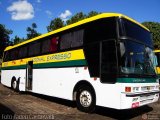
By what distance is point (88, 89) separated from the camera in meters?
9.03

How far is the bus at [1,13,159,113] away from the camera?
7660 millimetres

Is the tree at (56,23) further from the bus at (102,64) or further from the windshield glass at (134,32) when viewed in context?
the windshield glass at (134,32)

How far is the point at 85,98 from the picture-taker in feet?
30.0

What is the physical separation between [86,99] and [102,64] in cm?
170

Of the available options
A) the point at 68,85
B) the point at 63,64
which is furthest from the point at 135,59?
the point at 63,64

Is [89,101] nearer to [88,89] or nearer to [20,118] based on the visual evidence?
[88,89]

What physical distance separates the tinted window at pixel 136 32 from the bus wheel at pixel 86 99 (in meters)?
2.56

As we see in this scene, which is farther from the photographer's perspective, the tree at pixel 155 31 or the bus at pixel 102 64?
the tree at pixel 155 31

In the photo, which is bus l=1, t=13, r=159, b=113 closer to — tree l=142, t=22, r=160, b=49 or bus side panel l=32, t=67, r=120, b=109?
bus side panel l=32, t=67, r=120, b=109

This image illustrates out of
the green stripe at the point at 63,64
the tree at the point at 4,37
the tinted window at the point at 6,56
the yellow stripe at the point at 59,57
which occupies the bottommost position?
the green stripe at the point at 63,64

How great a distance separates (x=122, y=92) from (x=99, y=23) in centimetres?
281

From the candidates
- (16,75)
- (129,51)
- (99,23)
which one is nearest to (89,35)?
(99,23)

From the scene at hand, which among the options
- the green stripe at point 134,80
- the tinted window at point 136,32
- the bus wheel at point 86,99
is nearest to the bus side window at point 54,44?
the bus wheel at point 86,99

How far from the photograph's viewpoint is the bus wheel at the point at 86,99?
28.8 ft
